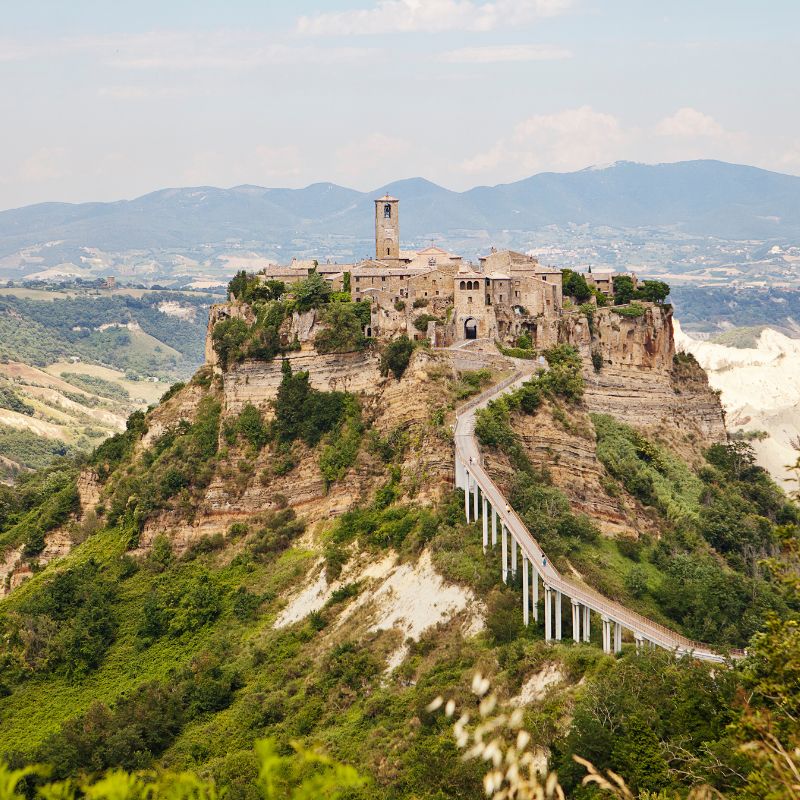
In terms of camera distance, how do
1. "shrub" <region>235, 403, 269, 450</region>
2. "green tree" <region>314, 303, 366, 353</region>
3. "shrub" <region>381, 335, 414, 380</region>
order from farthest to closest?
"shrub" <region>235, 403, 269, 450</region>
"green tree" <region>314, 303, 366, 353</region>
"shrub" <region>381, 335, 414, 380</region>

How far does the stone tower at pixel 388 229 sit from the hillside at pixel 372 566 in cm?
917

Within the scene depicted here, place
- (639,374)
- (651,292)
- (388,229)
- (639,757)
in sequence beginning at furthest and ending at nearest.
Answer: (388,229)
(651,292)
(639,374)
(639,757)

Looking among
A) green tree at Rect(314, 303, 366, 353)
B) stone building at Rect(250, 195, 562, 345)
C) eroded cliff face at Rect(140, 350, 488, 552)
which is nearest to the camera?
eroded cliff face at Rect(140, 350, 488, 552)

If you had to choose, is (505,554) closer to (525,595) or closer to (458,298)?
(525,595)

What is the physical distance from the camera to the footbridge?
36.1 metres

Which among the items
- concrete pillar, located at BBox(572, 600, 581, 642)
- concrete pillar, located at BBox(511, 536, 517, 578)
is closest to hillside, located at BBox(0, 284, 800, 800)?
concrete pillar, located at BBox(511, 536, 517, 578)

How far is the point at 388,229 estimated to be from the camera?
6556 cm

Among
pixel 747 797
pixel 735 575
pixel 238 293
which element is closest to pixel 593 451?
pixel 735 575

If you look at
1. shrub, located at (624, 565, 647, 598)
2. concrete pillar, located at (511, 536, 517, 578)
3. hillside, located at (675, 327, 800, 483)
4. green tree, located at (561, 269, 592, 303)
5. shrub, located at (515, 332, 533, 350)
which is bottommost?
hillside, located at (675, 327, 800, 483)

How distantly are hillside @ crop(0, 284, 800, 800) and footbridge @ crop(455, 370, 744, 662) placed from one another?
0.62 metres

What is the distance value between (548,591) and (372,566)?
10.5 m

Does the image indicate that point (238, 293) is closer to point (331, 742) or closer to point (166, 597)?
point (166, 597)

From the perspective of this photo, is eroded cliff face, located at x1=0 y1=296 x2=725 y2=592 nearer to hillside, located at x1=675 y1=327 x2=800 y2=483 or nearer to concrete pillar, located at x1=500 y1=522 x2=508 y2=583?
concrete pillar, located at x1=500 y1=522 x2=508 y2=583

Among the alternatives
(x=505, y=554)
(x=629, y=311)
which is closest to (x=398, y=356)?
(x=629, y=311)
